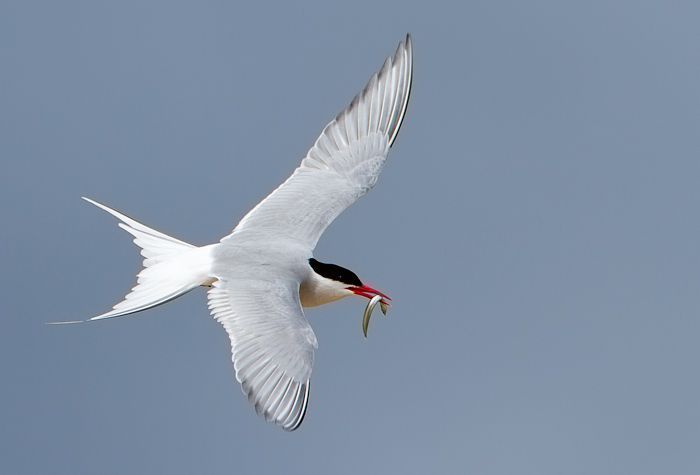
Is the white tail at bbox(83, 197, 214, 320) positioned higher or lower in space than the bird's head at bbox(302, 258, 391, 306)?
lower

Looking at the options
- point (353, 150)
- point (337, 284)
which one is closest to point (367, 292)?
point (337, 284)

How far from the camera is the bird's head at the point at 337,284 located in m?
9.38

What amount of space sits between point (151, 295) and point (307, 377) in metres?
1.35

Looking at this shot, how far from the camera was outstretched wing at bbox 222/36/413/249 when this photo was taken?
9.89 meters

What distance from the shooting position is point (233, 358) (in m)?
8.16

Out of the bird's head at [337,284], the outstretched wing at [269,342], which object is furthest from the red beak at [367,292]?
the outstretched wing at [269,342]

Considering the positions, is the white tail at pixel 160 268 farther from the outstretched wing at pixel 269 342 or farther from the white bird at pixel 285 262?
the outstretched wing at pixel 269 342

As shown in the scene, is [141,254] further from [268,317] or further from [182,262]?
[268,317]

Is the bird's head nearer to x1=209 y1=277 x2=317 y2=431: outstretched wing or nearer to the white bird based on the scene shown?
the white bird

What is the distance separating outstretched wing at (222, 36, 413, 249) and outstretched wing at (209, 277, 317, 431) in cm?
124

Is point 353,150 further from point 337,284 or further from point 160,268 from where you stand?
point 160,268

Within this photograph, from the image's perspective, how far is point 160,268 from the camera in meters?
9.24

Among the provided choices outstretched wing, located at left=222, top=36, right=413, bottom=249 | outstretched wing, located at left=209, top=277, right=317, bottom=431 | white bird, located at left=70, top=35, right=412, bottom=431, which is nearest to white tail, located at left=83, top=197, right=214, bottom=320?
white bird, located at left=70, top=35, right=412, bottom=431

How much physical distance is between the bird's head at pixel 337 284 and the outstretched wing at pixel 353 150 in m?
0.46
